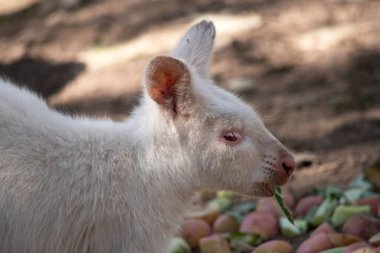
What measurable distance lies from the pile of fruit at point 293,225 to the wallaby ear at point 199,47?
2.18 feet

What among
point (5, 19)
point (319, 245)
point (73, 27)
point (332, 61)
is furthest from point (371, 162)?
point (5, 19)

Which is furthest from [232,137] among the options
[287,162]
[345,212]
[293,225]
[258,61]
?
→ [258,61]

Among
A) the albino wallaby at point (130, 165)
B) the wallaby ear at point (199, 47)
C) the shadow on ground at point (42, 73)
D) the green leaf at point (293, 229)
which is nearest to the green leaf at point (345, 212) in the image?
the green leaf at point (293, 229)

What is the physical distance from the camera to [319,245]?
386 cm

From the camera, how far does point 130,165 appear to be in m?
3.29

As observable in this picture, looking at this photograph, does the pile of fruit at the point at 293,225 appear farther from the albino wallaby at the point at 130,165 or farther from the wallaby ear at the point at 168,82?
the wallaby ear at the point at 168,82

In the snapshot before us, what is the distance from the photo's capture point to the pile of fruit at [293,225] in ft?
12.8

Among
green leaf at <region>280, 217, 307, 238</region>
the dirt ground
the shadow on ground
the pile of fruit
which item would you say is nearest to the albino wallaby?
the pile of fruit

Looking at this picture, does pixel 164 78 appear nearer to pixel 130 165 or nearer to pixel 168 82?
pixel 168 82

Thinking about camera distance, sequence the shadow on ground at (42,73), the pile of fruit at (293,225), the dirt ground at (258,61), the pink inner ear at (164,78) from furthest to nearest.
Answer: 1. the shadow on ground at (42,73)
2. the dirt ground at (258,61)
3. the pile of fruit at (293,225)
4. the pink inner ear at (164,78)

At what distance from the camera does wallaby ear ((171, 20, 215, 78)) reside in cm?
360

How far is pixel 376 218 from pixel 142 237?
1445mm

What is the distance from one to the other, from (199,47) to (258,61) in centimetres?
341

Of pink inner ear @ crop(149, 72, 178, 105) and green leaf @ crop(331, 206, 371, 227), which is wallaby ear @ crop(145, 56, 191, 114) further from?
green leaf @ crop(331, 206, 371, 227)
